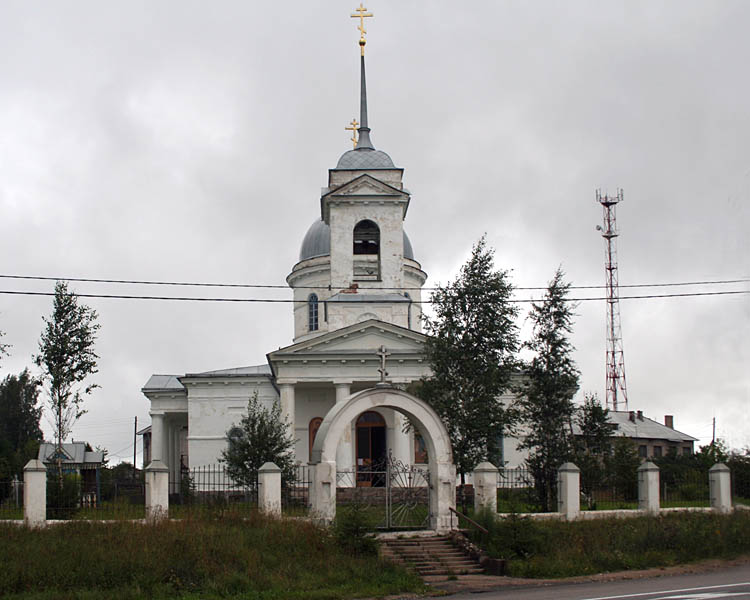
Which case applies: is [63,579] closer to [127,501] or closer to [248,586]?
[248,586]

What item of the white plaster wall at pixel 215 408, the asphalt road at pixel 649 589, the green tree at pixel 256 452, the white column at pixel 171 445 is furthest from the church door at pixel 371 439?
the asphalt road at pixel 649 589

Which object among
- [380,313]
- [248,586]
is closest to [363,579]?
[248,586]

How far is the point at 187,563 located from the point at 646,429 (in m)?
51.1

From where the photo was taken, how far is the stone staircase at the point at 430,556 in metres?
17.8

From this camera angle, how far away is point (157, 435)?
1716 inches

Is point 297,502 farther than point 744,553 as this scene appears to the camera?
Yes

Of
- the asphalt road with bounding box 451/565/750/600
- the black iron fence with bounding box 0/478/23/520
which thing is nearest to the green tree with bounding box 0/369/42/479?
the black iron fence with bounding box 0/478/23/520

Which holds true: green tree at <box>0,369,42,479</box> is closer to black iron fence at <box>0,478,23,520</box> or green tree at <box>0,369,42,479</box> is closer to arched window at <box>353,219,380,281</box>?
arched window at <box>353,219,380,281</box>

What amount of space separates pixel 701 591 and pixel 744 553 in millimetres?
7088

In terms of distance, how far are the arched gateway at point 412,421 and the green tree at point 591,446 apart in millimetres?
5788

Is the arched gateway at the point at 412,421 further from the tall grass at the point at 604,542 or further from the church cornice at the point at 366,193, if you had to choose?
the church cornice at the point at 366,193

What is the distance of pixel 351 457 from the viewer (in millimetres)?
35344

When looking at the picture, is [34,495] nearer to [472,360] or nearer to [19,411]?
[472,360]

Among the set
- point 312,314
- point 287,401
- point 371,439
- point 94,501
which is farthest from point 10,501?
point 312,314
